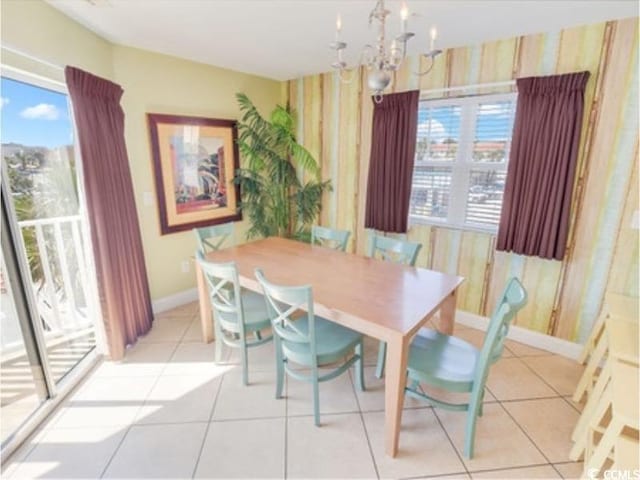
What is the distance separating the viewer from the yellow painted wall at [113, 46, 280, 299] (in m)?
2.75

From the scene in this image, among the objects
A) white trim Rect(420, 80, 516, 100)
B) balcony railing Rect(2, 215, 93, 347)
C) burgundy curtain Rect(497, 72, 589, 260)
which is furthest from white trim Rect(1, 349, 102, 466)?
white trim Rect(420, 80, 516, 100)

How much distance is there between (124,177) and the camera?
2455 millimetres

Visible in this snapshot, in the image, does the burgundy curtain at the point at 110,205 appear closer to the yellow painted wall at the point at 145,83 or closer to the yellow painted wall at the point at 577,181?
the yellow painted wall at the point at 145,83

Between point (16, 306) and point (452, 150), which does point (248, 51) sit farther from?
point (16, 306)

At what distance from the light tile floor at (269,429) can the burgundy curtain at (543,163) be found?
39.4 inches

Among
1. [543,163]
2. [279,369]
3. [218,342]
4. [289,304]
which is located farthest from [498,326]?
[218,342]

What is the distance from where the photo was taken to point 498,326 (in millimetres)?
1470

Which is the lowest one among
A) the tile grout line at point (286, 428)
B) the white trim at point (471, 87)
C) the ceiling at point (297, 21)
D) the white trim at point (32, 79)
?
the tile grout line at point (286, 428)

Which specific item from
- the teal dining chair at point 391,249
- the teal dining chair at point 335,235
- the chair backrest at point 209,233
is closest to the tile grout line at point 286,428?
the teal dining chair at point 391,249

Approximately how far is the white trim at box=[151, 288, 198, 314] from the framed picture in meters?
0.66

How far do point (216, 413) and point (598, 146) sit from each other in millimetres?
3092

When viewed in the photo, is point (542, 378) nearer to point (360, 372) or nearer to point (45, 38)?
point (360, 372)

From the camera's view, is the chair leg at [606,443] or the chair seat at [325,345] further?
the chair seat at [325,345]

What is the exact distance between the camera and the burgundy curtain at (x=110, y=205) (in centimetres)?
209
